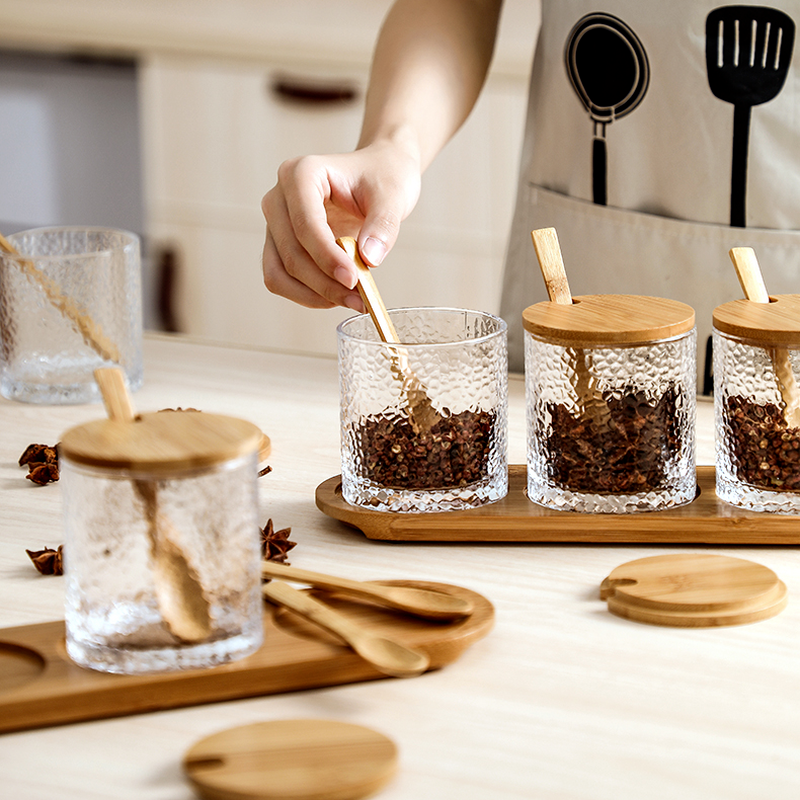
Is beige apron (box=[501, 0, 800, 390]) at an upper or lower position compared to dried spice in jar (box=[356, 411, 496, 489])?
upper

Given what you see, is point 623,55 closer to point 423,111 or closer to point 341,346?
point 423,111

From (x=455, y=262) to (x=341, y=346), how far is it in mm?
2213

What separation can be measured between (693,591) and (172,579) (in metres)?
0.30

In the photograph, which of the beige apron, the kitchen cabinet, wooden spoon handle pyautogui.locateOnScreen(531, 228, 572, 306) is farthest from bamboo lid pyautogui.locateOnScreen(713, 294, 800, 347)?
the kitchen cabinet

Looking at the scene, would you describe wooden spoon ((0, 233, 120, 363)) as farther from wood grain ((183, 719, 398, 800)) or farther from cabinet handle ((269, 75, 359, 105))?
cabinet handle ((269, 75, 359, 105))

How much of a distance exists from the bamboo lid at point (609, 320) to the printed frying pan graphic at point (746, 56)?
0.52m

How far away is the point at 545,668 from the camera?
0.63 meters

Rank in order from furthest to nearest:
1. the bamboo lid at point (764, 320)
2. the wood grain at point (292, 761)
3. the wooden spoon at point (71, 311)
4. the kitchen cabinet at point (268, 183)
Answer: the kitchen cabinet at point (268, 183) → the wooden spoon at point (71, 311) → the bamboo lid at point (764, 320) → the wood grain at point (292, 761)

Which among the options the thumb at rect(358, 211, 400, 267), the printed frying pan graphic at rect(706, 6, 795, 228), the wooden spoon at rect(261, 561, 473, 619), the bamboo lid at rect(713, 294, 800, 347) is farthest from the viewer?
the printed frying pan graphic at rect(706, 6, 795, 228)

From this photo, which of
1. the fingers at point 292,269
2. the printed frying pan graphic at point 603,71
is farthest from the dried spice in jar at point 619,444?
the printed frying pan graphic at point 603,71

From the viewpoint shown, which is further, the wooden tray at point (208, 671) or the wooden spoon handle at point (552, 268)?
the wooden spoon handle at point (552, 268)

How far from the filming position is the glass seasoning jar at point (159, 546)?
58 centimetres

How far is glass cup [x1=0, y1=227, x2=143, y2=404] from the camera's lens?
3.70ft

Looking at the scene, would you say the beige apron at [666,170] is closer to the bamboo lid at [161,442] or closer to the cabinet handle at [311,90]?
the bamboo lid at [161,442]
